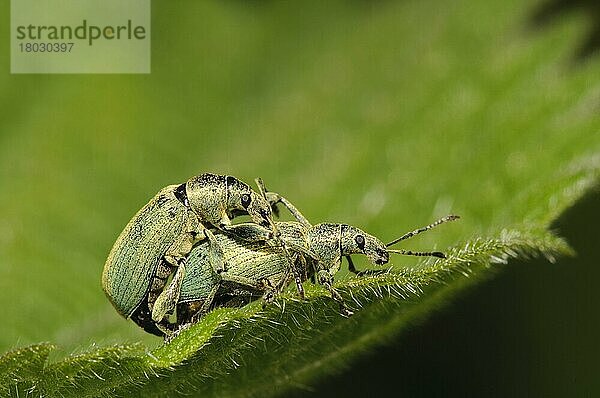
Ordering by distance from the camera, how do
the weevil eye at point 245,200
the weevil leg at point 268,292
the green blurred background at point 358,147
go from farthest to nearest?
the green blurred background at point 358,147, the weevil eye at point 245,200, the weevil leg at point 268,292

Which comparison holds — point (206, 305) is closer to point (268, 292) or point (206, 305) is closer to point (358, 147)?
point (268, 292)

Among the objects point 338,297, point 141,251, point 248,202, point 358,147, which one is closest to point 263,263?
point 248,202

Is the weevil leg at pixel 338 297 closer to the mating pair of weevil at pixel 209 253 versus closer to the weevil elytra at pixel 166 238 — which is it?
the mating pair of weevil at pixel 209 253

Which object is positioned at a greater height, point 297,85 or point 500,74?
point 297,85

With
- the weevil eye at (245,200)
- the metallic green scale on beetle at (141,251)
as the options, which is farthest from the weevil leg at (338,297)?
the metallic green scale on beetle at (141,251)

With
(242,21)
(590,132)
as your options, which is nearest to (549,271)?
(590,132)

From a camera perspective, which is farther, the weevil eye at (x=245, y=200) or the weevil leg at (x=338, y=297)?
the weevil eye at (x=245, y=200)

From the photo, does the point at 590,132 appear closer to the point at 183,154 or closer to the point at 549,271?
the point at 549,271
